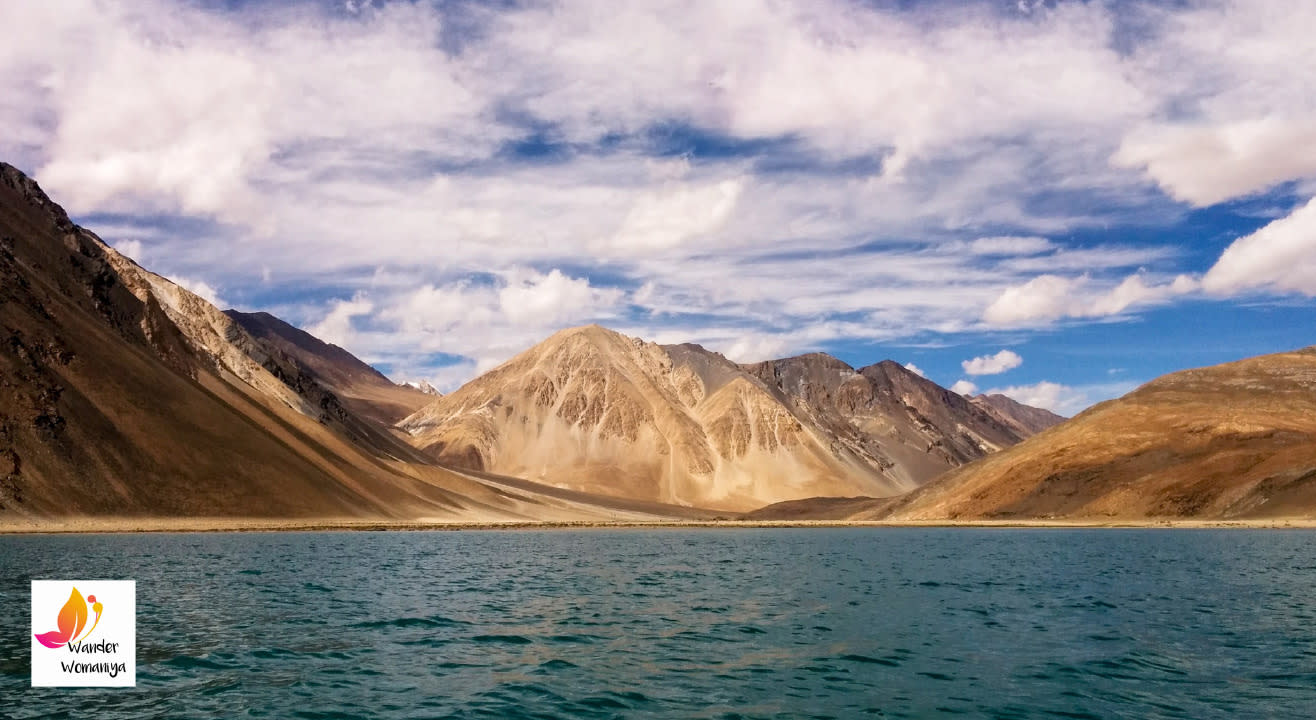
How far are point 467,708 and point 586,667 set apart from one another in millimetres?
5362

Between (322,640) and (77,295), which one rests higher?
(77,295)

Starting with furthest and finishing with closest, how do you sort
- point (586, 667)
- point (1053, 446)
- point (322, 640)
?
point (1053, 446)
point (322, 640)
point (586, 667)

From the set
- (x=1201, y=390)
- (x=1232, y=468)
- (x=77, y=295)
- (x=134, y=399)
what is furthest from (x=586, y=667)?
(x=1201, y=390)

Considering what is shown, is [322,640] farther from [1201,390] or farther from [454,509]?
[1201,390]

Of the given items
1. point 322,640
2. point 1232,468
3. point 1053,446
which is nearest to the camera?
point 322,640

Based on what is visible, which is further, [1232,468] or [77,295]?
[1232,468]

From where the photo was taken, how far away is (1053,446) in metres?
182

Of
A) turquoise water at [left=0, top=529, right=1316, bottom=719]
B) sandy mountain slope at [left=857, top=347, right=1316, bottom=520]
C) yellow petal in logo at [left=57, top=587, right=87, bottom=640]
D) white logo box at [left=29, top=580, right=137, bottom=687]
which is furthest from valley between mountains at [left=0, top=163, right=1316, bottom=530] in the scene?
yellow petal in logo at [left=57, top=587, right=87, bottom=640]

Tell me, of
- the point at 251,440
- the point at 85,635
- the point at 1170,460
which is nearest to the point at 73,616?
the point at 85,635

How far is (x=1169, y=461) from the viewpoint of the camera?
162 m

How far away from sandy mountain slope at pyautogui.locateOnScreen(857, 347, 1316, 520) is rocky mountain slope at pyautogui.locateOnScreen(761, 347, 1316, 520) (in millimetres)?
185

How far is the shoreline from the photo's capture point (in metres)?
98.9

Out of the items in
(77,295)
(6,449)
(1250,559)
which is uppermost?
(77,295)

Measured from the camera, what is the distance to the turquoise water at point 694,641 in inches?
805
